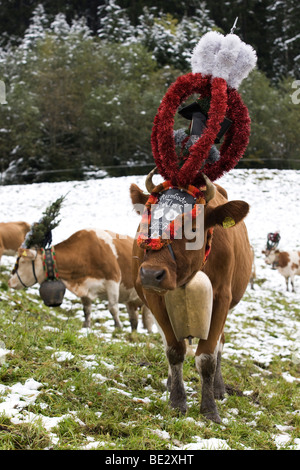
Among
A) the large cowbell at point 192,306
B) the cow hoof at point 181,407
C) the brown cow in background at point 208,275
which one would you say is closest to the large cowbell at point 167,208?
the brown cow in background at point 208,275

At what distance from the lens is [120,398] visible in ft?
12.8

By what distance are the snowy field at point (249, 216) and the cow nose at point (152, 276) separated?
3514mm

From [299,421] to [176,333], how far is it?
1.41 m

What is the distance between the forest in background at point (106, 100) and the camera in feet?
101

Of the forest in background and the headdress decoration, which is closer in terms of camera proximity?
the headdress decoration

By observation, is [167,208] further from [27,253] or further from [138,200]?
[27,253]

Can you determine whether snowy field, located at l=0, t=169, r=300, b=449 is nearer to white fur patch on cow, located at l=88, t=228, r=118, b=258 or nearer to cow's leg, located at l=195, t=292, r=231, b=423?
Result: cow's leg, located at l=195, t=292, r=231, b=423

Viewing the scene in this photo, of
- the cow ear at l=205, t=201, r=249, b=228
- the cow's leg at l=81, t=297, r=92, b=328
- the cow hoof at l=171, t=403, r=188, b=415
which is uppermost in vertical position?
the cow ear at l=205, t=201, r=249, b=228

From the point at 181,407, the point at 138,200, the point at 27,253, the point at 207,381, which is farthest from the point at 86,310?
the point at 138,200

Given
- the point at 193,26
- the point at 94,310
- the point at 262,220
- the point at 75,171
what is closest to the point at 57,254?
the point at 94,310

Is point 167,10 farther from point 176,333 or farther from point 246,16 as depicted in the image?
point 176,333

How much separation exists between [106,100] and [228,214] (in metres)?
31.7

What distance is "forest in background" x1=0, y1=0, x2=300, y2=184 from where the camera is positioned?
30.7 meters

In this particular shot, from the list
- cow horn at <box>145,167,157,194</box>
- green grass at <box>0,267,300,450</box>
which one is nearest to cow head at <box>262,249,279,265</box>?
green grass at <box>0,267,300,450</box>
